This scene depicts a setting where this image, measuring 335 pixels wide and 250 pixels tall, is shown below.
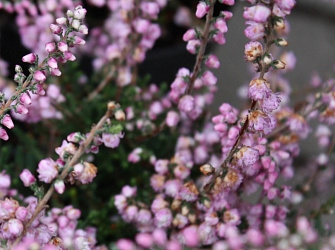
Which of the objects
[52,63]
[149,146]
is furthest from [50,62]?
[149,146]

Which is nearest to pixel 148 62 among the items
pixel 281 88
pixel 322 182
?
pixel 281 88

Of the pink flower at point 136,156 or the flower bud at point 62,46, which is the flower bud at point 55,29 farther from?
the pink flower at point 136,156

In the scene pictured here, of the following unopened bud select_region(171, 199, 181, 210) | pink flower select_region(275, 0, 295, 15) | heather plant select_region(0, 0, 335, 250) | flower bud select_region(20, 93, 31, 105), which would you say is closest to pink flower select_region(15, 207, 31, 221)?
heather plant select_region(0, 0, 335, 250)

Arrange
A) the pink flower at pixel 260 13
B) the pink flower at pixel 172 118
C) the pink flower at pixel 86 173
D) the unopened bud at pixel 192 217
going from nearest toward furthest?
the pink flower at pixel 260 13 < the pink flower at pixel 86 173 < the unopened bud at pixel 192 217 < the pink flower at pixel 172 118

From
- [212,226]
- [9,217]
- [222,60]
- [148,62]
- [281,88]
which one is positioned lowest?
[9,217]

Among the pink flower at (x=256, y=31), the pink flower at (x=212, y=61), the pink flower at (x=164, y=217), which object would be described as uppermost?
the pink flower at (x=212, y=61)

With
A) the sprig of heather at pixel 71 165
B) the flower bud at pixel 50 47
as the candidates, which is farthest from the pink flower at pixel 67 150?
the flower bud at pixel 50 47

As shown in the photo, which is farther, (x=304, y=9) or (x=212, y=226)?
(x=304, y=9)

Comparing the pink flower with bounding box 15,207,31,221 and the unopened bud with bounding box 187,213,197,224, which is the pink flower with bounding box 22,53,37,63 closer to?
the pink flower with bounding box 15,207,31,221

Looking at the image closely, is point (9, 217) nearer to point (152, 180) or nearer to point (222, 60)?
point (152, 180)
